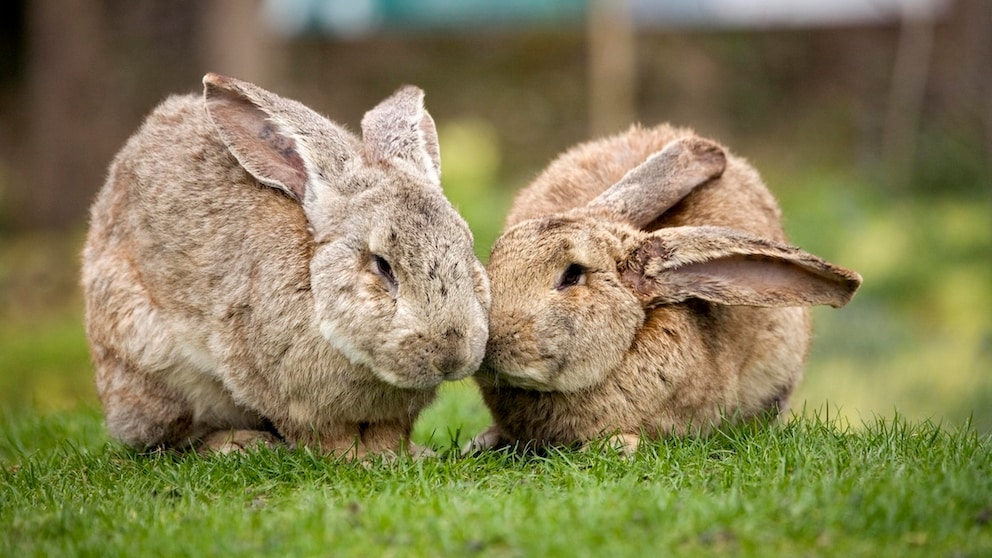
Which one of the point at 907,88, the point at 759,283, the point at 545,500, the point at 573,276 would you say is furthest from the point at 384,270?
the point at 907,88

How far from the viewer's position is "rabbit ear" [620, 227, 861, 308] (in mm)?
5672

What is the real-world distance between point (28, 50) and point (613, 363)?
14.3 meters

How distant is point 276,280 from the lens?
18.2 ft

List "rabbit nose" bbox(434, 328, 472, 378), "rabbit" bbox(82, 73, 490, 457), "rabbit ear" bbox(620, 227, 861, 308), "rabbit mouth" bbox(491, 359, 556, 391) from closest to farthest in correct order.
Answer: "rabbit nose" bbox(434, 328, 472, 378) → "rabbit" bbox(82, 73, 490, 457) → "rabbit mouth" bbox(491, 359, 556, 391) → "rabbit ear" bbox(620, 227, 861, 308)

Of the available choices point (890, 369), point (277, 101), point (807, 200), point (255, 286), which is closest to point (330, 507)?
point (255, 286)

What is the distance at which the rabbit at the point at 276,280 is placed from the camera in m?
5.19

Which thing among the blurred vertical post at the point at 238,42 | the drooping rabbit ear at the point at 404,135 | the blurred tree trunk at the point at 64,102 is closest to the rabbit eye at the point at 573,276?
the drooping rabbit ear at the point at 404,135

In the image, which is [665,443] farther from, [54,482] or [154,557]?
[54,482]

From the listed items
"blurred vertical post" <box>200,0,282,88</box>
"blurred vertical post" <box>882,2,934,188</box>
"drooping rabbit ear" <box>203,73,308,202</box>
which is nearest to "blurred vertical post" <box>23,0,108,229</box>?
"blurred vertical post" <box>200,0,282,88</box>

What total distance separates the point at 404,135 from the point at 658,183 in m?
1.39

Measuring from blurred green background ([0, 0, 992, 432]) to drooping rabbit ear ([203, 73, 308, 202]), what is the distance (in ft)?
20.2

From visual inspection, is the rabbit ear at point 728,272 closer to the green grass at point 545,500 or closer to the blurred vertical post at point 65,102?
the green grass at point 545,500

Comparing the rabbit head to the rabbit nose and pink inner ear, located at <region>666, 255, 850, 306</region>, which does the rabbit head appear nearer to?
the rabbit nose

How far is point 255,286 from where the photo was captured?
221 inches
